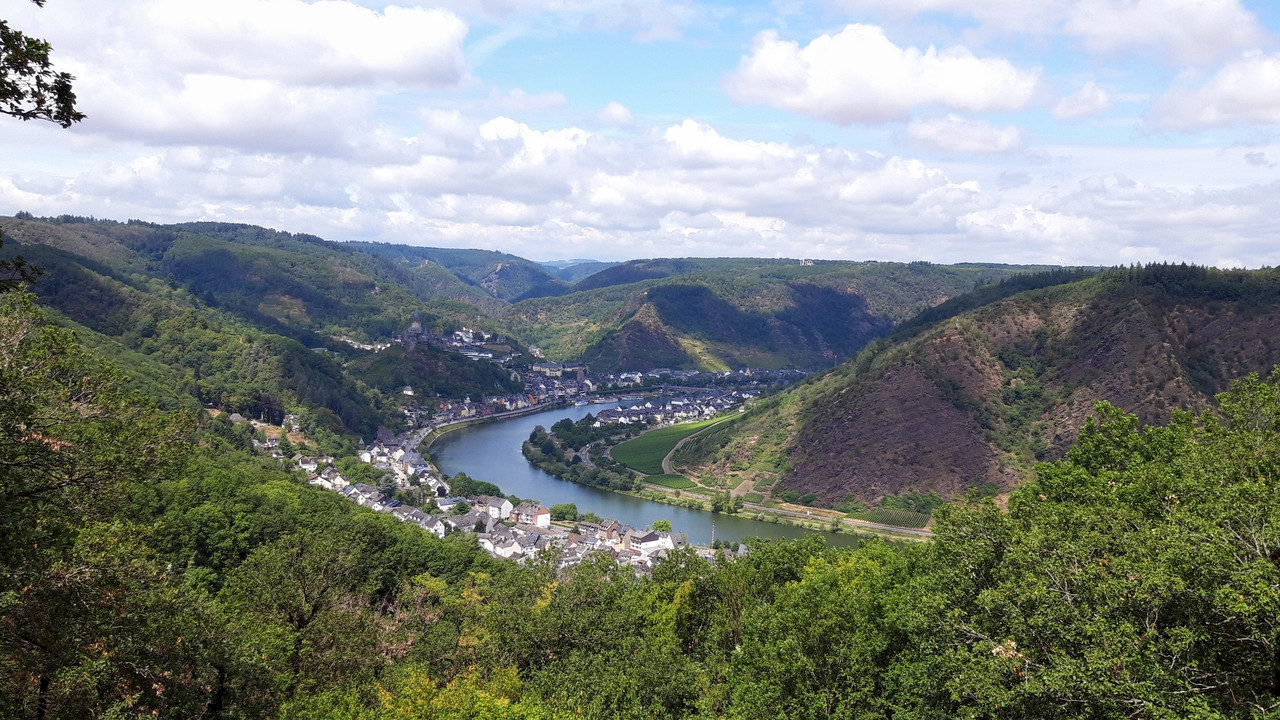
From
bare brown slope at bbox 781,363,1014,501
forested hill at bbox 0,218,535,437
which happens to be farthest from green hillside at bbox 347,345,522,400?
bare brown slope at bbox 781,363,1014,501

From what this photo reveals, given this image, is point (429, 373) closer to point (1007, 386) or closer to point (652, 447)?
point (652, 447)

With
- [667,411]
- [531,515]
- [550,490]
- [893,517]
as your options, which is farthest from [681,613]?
[667,411]

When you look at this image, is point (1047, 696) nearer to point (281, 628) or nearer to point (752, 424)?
point (281, 628)

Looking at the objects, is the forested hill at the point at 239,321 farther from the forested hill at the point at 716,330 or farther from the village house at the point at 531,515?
the forested hill at the point at 716,330

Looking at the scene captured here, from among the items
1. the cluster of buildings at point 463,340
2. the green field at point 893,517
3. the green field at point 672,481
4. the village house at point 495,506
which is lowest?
the green field at point 672,481

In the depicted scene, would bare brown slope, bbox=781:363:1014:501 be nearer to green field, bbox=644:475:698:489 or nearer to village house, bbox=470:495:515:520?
green field, bbox=644:475:698:489

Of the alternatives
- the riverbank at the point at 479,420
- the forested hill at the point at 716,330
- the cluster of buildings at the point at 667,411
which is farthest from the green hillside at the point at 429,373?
the forested hill at the point at 716,330
